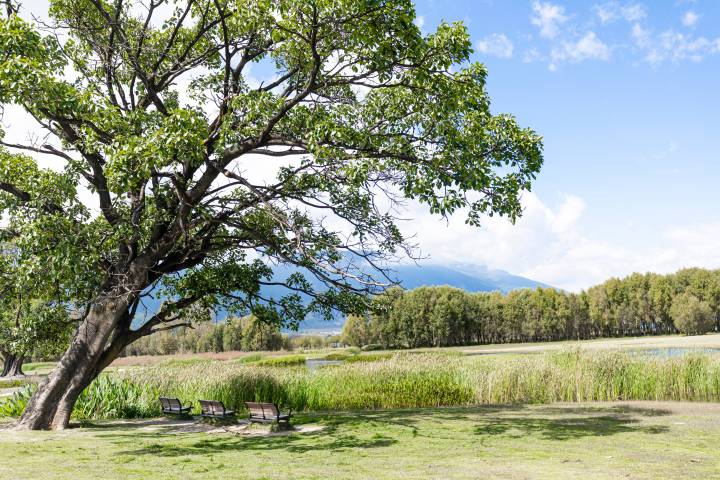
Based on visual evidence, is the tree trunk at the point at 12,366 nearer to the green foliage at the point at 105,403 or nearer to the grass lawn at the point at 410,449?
the green foliage at the point at 105,403

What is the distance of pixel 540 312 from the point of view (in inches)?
4311

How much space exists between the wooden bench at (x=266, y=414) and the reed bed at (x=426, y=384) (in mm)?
5854

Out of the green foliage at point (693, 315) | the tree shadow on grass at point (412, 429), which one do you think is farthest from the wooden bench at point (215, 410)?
the green foliage at point (693, 315)

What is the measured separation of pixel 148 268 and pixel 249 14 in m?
6.79

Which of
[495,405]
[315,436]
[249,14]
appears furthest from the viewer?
[495,405]

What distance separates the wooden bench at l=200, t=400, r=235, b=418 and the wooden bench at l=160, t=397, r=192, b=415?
5.64ft

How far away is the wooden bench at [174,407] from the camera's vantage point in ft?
55.6

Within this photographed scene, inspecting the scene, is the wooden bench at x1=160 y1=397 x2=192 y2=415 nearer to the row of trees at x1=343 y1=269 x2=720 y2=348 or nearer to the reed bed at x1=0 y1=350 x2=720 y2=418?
the reed bed at x1=0 y1=350 x2=720 y2=418

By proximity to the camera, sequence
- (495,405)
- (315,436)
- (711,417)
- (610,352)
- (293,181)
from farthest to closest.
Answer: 1. (610,352)
2. (495,405)
3. (293,181)
4. (711,417)
5. (315,436)

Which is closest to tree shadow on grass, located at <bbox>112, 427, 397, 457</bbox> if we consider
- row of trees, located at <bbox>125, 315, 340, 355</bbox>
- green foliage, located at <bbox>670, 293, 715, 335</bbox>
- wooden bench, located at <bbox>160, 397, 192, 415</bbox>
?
wooden bench, located at <bbox>160, 397, 192, 415</bbox>

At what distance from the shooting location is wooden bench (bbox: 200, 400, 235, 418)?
15023 millimetres

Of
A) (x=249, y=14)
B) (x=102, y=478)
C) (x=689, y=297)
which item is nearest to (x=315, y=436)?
(x=102, y=478)

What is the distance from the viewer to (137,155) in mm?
11203

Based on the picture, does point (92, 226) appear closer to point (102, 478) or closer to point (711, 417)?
point (102, 478)
